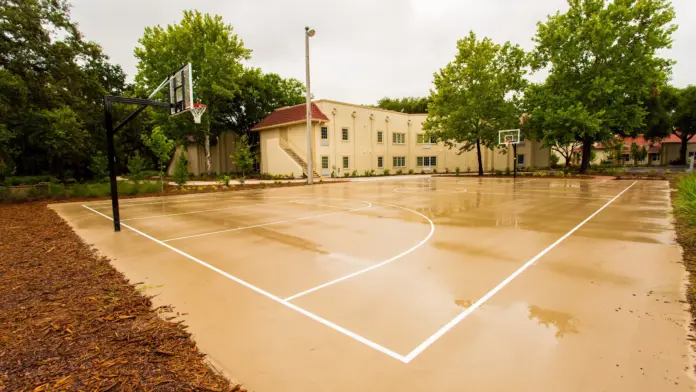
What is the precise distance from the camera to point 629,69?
26.8m

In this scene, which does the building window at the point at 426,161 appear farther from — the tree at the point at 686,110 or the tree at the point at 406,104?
the tree at the point at 686,110

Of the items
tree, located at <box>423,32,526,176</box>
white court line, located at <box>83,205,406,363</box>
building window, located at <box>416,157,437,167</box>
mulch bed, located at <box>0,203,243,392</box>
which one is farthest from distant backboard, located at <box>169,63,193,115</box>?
building window, located at <box>416,157,437,167</box>

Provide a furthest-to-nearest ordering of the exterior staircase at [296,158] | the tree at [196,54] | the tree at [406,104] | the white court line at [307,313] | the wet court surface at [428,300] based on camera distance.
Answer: the tree at [406,104] < the exterior staircase at [296,158] < the tree at [196,54] < the white court line at [307,313] < the wet court surface at [428,300]

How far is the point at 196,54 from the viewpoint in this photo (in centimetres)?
2912

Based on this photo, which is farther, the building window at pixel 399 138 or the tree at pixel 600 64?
the building window at pixel 399 138

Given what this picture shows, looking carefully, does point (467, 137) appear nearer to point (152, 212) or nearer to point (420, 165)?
point (420, 165)

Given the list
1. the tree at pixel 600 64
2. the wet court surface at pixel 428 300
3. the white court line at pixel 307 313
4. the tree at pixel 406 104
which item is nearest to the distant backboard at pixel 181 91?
the wet court surface at pixel 428 300

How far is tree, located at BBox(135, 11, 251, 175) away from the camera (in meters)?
28.5

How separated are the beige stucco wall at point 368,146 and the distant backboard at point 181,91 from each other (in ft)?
67.7

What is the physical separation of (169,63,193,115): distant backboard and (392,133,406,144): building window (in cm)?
2934

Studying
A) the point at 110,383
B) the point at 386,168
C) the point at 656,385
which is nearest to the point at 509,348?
the point at 656,385

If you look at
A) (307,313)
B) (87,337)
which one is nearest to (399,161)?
(307,313)

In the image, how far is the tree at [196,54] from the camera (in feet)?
93.6

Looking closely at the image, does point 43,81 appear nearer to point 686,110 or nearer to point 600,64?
point 600,64
